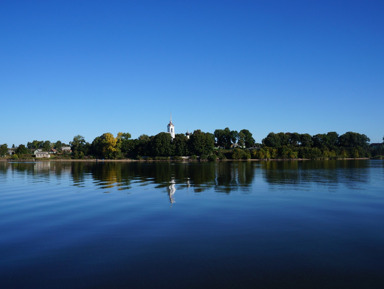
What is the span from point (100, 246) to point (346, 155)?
185 meters

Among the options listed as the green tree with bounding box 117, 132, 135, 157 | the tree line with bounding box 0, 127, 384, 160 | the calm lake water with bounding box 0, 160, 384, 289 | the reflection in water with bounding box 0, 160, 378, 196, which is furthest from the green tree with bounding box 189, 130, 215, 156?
the calm lake water with bounding box 0, 160, 384, 289

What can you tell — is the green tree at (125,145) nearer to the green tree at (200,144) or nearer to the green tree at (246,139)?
the green tree at (200,144)

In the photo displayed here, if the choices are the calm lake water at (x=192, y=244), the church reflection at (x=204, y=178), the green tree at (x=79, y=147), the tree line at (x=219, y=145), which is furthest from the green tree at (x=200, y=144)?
the calm lake water at (x=192, y=244)

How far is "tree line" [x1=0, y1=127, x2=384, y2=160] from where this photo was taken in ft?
477

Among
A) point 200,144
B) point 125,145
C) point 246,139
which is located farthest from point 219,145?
point 125,145

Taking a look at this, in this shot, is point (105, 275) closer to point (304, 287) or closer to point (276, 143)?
point (304, 287)

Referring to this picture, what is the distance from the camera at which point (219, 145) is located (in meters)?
190

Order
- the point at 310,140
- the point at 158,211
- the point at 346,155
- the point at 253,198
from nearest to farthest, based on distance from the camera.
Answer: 1. the point at 158,211
2. the point at 253,198
3. the point at 346,155
4. the point at 310,140

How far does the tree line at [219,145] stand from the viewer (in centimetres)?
14541

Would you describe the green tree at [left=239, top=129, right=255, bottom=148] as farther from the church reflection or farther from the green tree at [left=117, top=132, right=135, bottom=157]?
the church reflection

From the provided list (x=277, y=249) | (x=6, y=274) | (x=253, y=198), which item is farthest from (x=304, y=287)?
(x=253, y=198)

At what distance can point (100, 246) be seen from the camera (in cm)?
1027

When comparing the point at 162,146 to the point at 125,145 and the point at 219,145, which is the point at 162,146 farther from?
the point at 219,145

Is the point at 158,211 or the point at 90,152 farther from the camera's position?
the point at 90,152
